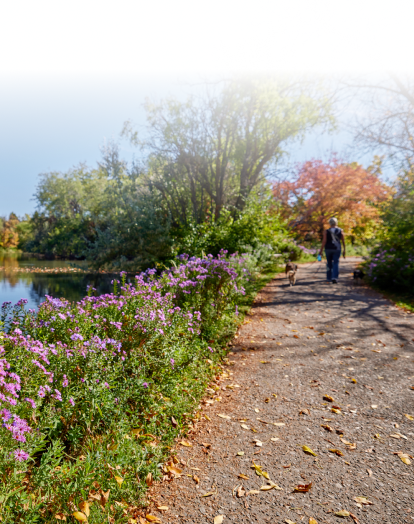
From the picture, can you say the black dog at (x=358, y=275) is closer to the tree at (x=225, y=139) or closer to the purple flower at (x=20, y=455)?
the tree at (x=225, y=139)

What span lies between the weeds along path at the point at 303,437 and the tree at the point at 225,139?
824 cm

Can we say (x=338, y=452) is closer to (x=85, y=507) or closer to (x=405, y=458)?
(x=405, y=458)

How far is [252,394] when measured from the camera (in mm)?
4047

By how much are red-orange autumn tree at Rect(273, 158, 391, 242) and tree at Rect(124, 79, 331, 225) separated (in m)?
6.19

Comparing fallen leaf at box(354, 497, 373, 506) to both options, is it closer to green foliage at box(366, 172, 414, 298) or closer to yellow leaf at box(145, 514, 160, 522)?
yellow leaf at box(145, 514, 160, 522)

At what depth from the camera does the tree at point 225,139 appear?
12.9m

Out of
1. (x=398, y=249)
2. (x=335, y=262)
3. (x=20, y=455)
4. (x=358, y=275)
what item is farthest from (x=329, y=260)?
(x=20, y=455)

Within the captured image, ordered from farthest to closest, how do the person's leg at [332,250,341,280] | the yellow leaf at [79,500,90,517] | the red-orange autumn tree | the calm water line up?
the red-orange autumn tree
the calm water
the person's leg at [332,250,341,280]
the yellow leaf at [79,500,90,517]

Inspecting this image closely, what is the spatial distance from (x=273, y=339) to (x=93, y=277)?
11.1 meters

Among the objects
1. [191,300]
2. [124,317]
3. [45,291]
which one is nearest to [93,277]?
[45,291]

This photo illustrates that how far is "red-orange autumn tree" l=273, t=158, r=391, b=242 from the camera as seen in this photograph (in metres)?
19.9

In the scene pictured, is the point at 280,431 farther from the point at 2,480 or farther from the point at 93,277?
the point at 93,277

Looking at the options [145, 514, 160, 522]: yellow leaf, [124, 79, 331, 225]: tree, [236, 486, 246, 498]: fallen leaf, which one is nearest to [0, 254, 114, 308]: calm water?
[124, 79, 331, 225]: tree

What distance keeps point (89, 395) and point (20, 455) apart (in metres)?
0.76
